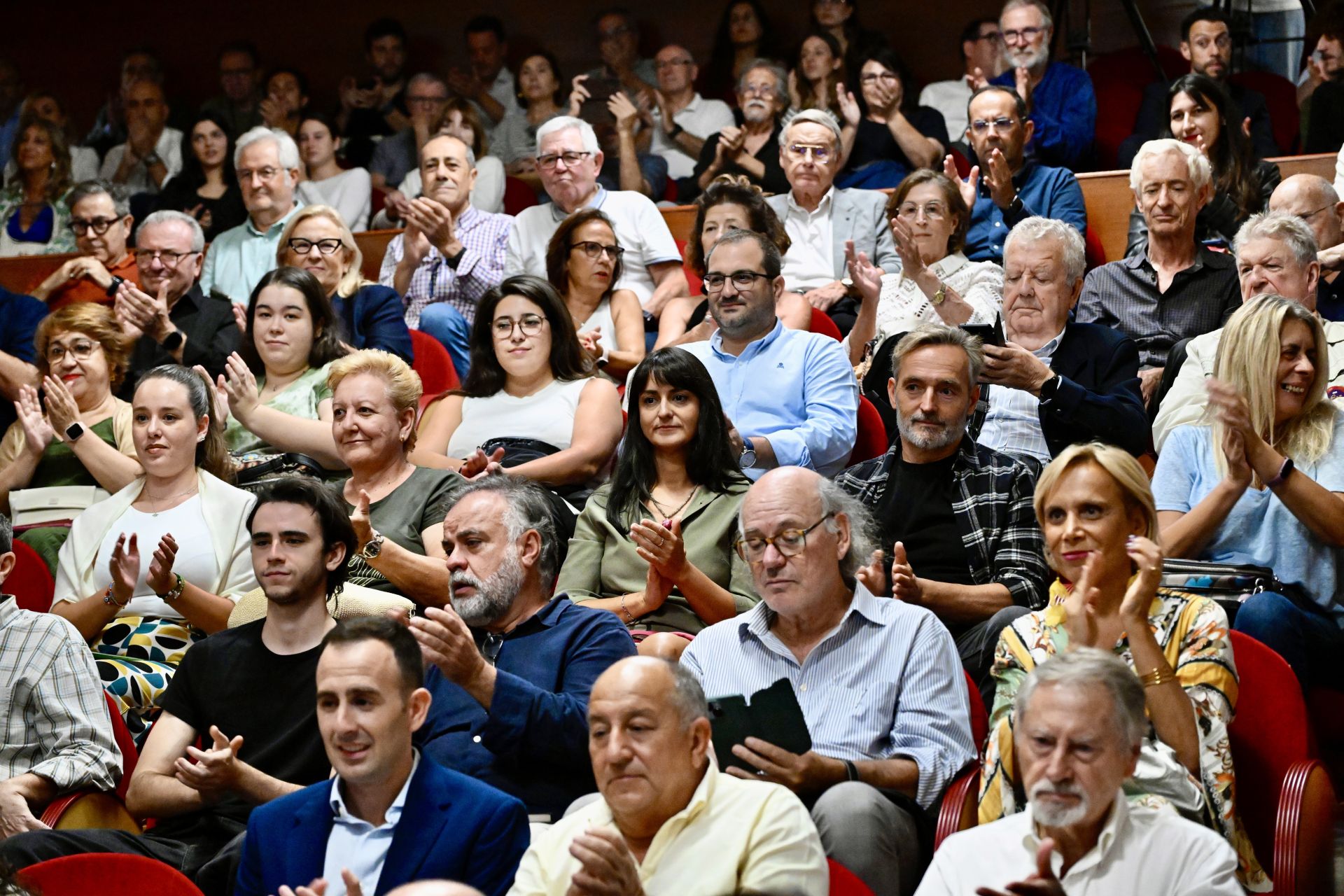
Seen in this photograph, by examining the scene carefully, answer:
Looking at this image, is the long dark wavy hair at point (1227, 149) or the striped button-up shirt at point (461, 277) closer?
the long dark wavy hair at point (1227, 149)

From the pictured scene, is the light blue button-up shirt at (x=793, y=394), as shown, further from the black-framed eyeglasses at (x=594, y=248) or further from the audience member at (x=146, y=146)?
the audience member at (x=146, y=146)

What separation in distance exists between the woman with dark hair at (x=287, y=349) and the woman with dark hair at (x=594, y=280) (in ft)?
2.29

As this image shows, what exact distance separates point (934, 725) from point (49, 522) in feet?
8.12

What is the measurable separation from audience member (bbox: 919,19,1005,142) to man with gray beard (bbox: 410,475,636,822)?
3.50 metres

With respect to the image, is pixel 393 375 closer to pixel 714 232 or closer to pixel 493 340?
pixel 493 340

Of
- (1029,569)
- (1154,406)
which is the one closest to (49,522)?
(1029,569)

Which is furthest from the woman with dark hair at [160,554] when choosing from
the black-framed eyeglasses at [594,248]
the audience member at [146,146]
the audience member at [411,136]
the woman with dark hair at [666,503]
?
the audience member at [146,146]

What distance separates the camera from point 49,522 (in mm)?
4098

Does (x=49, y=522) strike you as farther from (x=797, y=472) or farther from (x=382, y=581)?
(x=797, y=472)

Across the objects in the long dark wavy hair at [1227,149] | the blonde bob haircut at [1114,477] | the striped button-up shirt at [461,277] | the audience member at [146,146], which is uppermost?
→ the audience member at [146,146]

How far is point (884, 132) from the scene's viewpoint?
5750mm

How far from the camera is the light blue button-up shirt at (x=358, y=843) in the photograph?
2355 mm

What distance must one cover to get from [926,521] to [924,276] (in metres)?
1.15

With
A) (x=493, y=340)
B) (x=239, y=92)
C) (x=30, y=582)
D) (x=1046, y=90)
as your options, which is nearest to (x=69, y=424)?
(x=30, y=582)
